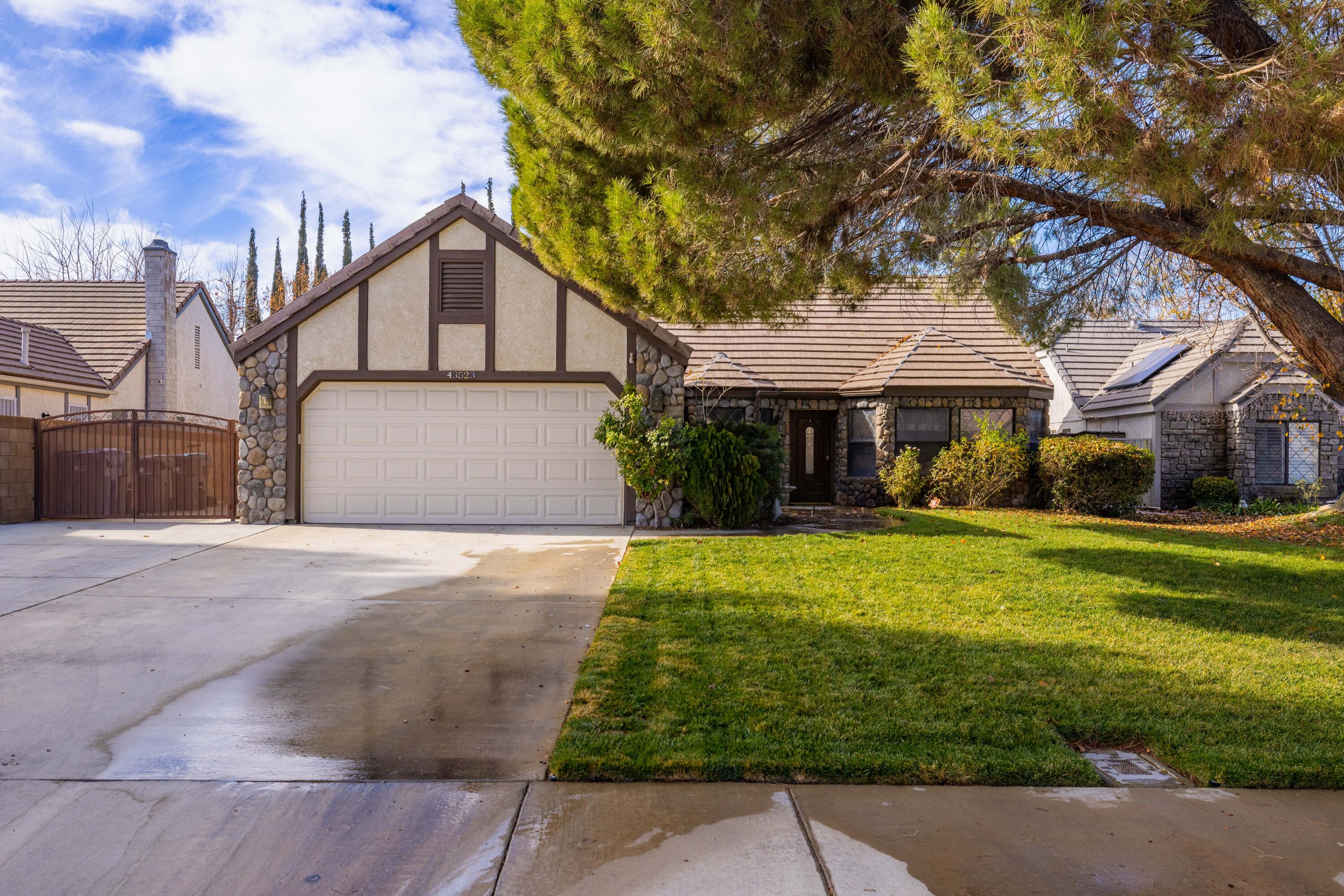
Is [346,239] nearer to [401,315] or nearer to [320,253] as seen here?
[320,253]

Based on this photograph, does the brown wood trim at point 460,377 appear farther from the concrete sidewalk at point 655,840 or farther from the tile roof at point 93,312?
the tile roof at point 93,312

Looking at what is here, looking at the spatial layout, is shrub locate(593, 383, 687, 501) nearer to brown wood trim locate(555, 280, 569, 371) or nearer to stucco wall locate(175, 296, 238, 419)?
brown wood trim locate(555, 280, 569, 371)

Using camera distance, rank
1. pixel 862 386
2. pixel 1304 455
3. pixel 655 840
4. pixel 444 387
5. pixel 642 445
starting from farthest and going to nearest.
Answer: pixel 1304 455
pixel 862 386
pixel 444 387
pixel 642 445
pixel 655 840

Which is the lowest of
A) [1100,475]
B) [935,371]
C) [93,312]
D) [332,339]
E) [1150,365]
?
[1100,475]

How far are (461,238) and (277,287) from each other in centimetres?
3205

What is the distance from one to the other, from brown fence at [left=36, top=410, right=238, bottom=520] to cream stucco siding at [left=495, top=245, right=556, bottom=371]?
5031 mm

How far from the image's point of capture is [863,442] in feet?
52.6

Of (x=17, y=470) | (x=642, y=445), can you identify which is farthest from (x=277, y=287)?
(x=642, y=445)

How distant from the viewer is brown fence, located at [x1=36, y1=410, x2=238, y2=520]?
13.2 metres

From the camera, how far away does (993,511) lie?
556 inches

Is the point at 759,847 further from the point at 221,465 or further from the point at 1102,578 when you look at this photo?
the point at 221,465

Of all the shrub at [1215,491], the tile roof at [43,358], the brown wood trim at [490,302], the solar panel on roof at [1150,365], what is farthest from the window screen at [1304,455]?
the tile roof at [43,358]

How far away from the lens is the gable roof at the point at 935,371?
15.2m

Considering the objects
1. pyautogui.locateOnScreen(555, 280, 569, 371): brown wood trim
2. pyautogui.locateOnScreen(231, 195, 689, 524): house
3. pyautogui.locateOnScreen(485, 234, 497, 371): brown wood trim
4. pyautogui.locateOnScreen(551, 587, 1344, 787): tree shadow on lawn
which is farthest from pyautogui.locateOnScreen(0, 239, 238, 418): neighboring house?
pyautogui.locateOnScreen(551, 587, 1344, 787): tree shadow on lawn
